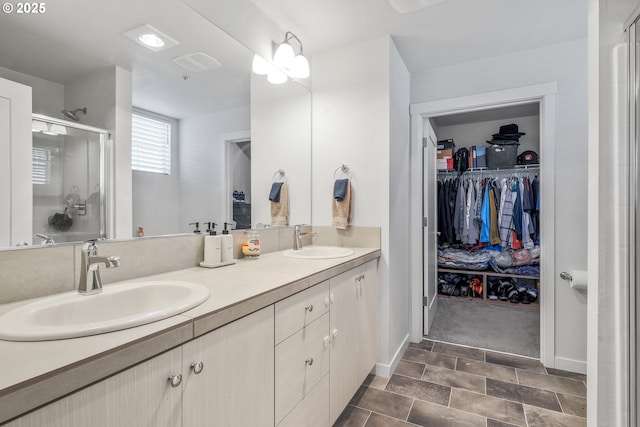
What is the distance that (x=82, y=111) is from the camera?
3.64 feet

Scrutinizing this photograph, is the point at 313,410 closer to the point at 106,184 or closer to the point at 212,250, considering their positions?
the point at 212,250

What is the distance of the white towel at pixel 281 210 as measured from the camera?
228 centimetres

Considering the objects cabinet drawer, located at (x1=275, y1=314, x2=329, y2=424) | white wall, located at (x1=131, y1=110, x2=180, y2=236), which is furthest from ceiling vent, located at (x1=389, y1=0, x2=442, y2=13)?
cabinet drawer, located at (x1=275, y1=314, x2=329, y2=424)

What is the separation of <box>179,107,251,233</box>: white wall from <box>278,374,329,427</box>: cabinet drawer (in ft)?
3.04

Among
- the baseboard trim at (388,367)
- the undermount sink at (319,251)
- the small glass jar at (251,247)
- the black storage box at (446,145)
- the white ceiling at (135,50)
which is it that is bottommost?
the baseboard trim at (388,367)

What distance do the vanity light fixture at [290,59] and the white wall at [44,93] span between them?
1.38 metres

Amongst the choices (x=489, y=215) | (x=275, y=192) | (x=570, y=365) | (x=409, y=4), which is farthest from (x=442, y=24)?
(x=489, y=215)

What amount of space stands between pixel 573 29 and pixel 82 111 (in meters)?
2.91

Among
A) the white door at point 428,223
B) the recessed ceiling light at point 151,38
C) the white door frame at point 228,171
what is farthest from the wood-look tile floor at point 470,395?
the recessed ceiling light at point 151,38

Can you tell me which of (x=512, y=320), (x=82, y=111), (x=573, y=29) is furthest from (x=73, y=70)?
(x=512, y=320)

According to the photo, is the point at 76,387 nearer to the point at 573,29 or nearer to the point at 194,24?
the point at 194,24

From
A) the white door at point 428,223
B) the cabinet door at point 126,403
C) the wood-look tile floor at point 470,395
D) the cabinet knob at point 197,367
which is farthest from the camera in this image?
the white door at point 428,223

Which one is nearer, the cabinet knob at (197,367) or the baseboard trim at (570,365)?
the cabinet knob at (197,367)

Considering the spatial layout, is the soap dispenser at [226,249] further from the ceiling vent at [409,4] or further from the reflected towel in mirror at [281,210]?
the ceiling vent at [409,4]
